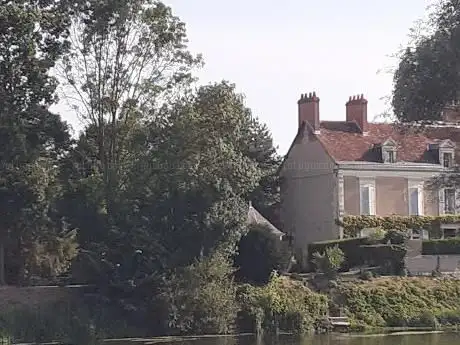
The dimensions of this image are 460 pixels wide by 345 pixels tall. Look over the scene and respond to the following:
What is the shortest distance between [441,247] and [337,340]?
13.8 m

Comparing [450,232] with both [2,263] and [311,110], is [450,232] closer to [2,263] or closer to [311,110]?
[311,110]

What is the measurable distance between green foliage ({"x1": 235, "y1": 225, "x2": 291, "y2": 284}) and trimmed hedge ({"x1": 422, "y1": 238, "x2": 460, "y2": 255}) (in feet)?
31.1

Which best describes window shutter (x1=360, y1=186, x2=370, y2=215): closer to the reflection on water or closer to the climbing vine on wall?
the climbing vine on wall

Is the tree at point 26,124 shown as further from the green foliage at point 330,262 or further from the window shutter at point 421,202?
Result: the window shutter at point 421,202

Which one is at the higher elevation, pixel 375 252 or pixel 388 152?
pixel 388 152

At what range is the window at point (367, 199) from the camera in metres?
57.8

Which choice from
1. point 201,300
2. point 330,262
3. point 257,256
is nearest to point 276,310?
point 257,256

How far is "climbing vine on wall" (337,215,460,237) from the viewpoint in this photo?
5666 cm

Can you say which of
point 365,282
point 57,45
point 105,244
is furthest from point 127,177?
point 365,282

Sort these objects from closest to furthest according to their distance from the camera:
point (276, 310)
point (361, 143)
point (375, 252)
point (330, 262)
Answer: point (276, 310) < point (330, 262) < point (375, 252) < point (361, 143)

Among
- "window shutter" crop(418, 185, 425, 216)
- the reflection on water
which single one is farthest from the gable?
the reflection on water

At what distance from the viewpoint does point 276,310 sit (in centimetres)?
4259

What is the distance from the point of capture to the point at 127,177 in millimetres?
43875

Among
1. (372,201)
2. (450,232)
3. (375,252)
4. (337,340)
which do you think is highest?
(372,201)
